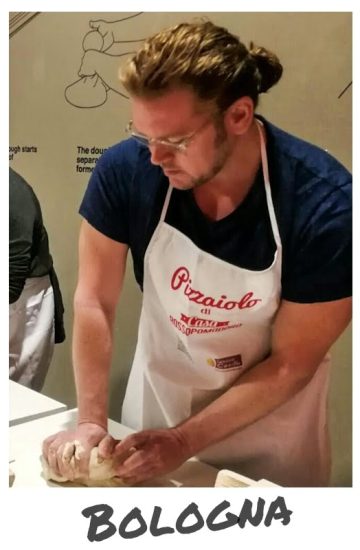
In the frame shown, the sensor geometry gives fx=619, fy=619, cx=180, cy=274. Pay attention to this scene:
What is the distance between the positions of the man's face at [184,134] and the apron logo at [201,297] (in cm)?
13

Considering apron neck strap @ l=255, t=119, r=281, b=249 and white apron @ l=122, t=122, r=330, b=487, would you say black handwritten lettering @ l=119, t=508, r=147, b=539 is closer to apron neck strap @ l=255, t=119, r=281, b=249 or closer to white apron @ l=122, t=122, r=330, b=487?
white apron @ l=122, t=122, r=330, b=487

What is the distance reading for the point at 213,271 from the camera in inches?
34.8

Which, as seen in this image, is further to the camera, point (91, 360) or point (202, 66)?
point (91, 360)

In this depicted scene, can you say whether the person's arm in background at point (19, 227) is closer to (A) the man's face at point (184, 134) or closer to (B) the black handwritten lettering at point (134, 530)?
(A) the man's face at point (184, 134)

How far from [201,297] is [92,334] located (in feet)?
0.58

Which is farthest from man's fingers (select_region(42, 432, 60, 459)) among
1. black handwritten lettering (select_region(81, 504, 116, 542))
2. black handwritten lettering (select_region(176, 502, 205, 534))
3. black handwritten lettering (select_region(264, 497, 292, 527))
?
black handwritten lettering (select_region(264, 497, 292, 527))

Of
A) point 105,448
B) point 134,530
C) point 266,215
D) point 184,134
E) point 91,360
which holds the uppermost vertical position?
point 184,134

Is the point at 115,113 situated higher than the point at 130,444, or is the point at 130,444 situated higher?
the point at 115,113

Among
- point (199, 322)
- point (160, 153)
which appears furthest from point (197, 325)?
point (160, 153)

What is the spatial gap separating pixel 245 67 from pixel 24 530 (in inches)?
28.1

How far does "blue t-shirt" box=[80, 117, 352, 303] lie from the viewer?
852mm

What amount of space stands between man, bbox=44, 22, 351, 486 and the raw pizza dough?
11 mm

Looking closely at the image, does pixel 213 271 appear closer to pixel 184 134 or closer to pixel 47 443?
pixel 184 134

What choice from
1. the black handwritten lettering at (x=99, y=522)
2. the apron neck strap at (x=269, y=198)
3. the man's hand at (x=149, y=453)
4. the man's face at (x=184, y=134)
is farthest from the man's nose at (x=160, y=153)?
the black handwritten lettering at (x=99, y=522)
